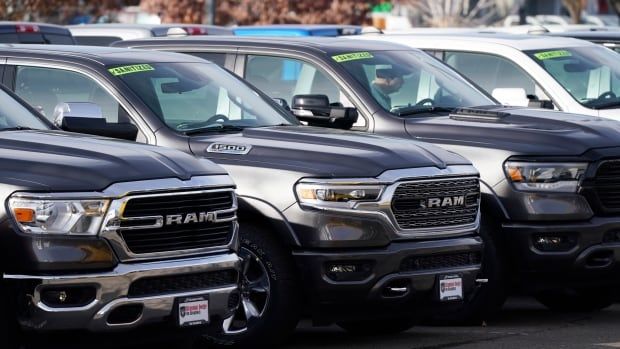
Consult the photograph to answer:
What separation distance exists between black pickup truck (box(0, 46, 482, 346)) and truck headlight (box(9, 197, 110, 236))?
5.66 ft

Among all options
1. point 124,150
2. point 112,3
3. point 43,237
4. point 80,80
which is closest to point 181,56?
point 80,80


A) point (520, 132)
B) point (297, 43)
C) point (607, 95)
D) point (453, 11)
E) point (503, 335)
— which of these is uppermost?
point (297, 43)

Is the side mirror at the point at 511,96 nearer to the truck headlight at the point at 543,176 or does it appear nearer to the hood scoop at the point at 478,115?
the hood scoop at the point at 478,115

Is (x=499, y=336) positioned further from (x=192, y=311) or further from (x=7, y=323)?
(x=7, y=323)

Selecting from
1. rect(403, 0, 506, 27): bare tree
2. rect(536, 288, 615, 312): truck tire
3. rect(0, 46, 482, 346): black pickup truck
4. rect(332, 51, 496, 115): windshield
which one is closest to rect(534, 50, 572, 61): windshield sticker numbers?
rect(332, 51, 496, 115): windshield

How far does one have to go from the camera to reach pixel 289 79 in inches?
462

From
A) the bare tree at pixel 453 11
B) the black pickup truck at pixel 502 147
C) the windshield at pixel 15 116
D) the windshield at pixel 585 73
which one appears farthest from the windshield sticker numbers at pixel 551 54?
the bare tree at pixel 453 11

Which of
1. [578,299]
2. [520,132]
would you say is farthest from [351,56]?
[578,299]

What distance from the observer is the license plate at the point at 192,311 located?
25.2ft

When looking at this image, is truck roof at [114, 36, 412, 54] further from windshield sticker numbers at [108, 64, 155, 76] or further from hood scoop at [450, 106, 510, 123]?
windshield sticker numbers at [108, 64, 155, 76]

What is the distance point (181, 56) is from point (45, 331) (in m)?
3.79

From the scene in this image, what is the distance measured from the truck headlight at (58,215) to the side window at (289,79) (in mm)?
4068

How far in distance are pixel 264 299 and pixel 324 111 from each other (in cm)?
219

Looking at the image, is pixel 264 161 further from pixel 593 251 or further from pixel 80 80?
pixel 593 251
